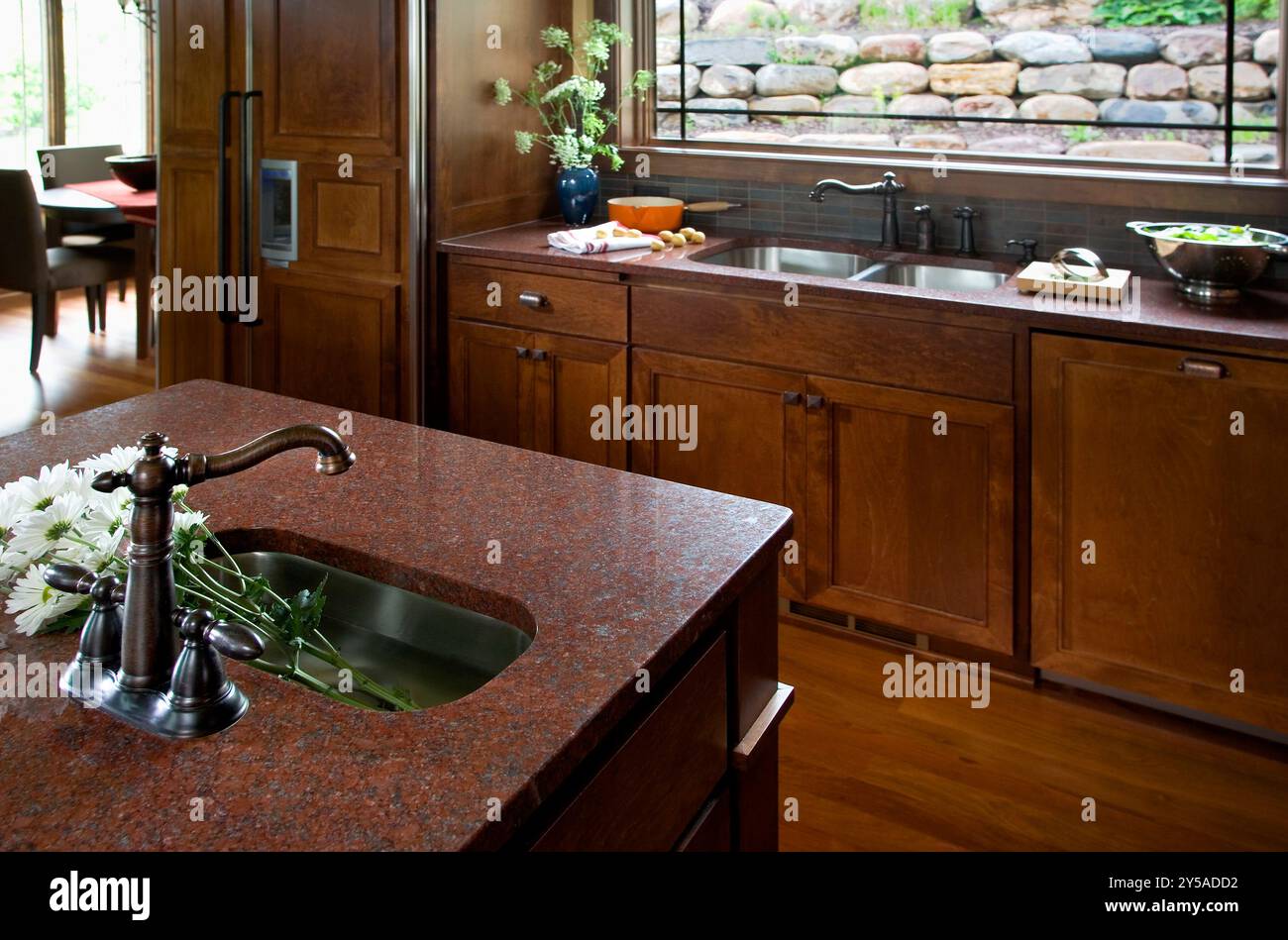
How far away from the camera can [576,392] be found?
353cm

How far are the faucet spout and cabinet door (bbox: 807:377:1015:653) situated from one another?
2.00 m

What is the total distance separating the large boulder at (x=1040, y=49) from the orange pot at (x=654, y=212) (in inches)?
36.2

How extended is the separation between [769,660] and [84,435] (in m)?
1.14

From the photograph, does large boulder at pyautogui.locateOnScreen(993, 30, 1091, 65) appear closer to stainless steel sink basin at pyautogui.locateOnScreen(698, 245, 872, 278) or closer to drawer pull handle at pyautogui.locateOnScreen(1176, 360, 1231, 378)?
stainless steel sink basin at pyautogui.locateOnScreen(698, 245, 872, 278)

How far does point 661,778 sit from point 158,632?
21.6 inches

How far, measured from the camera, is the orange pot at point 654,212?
3.72 metres

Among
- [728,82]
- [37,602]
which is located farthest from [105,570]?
[728,82]

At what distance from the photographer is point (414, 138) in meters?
3.50

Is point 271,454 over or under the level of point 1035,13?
under

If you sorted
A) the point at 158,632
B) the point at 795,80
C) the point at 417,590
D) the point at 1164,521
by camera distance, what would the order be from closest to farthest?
the point at 158,632 → the point at 417,590 → the point at 1164,521 → the point at 795,80

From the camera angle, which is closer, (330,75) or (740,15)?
(330,75)

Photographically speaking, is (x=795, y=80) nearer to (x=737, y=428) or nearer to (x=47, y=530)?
(x=737, y=428)

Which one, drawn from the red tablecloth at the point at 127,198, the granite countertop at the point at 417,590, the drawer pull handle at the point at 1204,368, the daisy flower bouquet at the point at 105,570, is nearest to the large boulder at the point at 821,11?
the drawer pull handle at the point at 1204,368
